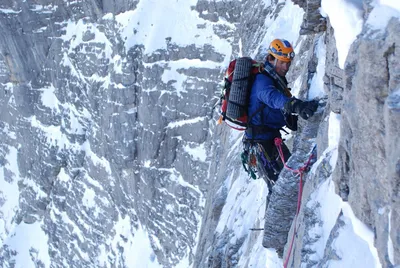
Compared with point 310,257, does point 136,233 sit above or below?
below

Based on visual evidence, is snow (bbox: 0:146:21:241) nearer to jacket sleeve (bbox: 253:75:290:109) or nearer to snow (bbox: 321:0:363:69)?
jacket sleeve (bbox: 253:75:290:109)

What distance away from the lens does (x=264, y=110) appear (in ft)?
21.8

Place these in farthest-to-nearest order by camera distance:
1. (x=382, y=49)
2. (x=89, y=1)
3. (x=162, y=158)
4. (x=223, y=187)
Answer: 1. (x=89, y=1)
2. (x=162, y=158)
3. (x=223, y=187)
4. (x=382, y=49)

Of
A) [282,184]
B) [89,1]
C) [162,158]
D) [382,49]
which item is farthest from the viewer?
[89,1]

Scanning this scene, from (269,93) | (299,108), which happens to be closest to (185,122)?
(269,93)

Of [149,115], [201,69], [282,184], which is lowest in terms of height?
[149,115]

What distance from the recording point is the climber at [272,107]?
549 cm

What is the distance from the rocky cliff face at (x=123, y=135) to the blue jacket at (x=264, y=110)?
0.69 m

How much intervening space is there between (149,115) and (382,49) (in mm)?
31832

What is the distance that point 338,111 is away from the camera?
4562mm

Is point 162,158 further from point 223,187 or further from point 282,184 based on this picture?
point 282,184

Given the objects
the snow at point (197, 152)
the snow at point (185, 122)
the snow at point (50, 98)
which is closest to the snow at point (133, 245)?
the snow at point (197, 152)

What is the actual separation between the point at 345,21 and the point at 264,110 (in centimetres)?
308

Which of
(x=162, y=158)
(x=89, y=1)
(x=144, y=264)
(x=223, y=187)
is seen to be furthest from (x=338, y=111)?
(x=89, y=1)
